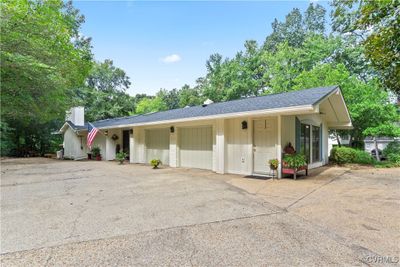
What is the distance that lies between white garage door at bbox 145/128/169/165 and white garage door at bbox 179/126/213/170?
1298 mm

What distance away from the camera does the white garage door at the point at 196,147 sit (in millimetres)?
10212

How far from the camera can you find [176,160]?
1123 cm

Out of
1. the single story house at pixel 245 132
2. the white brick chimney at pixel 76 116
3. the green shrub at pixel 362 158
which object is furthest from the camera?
the white brick chimney at pixel 76 116

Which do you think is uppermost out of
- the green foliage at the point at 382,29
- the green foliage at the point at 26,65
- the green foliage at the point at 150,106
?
the green foliage at the point at 150,106

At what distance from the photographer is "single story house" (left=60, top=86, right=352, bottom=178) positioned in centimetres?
774

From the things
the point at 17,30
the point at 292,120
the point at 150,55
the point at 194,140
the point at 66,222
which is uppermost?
the point at 150,55

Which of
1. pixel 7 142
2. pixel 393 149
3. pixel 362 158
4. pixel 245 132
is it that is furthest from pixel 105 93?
pixel 393 149

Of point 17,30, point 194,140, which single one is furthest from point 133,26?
point 194,140

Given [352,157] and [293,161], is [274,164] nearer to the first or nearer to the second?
[293,161]

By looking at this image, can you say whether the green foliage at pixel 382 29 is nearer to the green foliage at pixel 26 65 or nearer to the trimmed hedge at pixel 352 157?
the trimmed hedge at pixel 352 157

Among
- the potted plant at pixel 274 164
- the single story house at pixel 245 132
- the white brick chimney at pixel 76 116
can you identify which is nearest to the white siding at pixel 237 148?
the single story house at pixel 245 132

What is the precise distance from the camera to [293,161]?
7430 mm

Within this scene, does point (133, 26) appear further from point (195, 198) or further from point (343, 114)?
point (343, 114)

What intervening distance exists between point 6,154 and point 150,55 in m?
15.2
